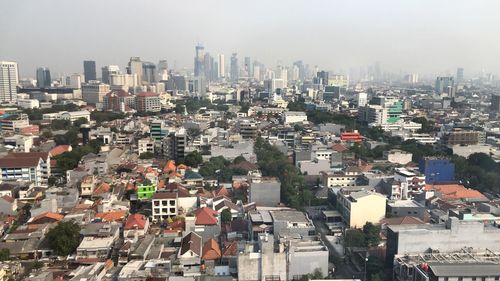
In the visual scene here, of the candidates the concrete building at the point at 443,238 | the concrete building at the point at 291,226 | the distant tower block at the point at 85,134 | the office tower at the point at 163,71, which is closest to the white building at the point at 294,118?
the distant tower block at the point at 85,134

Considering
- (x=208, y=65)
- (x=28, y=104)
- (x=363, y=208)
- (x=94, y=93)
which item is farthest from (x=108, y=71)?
(x=363, y=208)

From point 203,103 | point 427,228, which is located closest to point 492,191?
point 427,228

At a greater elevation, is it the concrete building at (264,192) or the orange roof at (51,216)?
the concrete building at (264,192)

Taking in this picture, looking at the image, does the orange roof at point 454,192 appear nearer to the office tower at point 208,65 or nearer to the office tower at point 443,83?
the office tower at point 443,83

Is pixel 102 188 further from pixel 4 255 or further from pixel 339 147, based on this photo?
pixel 339 147

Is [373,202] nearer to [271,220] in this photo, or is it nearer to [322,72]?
[271,220]
